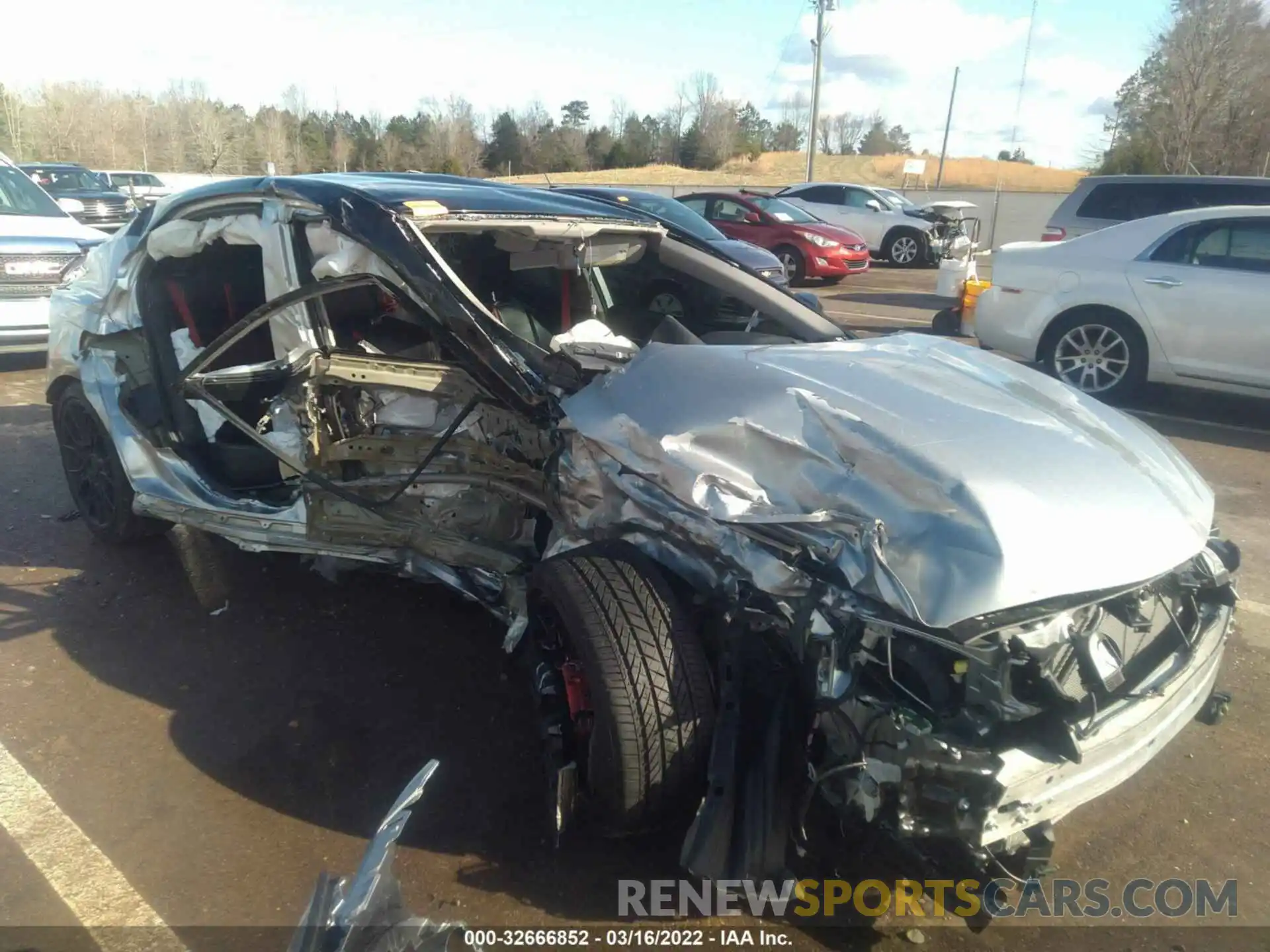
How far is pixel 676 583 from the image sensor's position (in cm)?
274

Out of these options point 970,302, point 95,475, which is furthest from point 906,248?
point 95,475

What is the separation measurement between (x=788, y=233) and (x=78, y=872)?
14.8 metres

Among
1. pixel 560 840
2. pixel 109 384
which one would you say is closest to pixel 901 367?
pixel 560 840

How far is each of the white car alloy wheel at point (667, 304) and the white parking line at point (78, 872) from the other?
10.2 feet

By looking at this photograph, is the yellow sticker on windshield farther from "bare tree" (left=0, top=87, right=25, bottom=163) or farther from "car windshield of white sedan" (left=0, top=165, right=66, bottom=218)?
"bare tree" (left=0, top=87, right=25, bottom=163)

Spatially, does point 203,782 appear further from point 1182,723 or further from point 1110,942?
point 1182,723

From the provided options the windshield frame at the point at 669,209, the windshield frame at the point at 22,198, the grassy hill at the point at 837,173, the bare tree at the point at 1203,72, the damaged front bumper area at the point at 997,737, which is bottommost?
the grassy hill at the point at 837,173

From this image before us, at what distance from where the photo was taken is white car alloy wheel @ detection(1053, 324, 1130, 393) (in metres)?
7.54

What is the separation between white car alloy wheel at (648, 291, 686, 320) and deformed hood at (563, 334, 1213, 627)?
1413 mm

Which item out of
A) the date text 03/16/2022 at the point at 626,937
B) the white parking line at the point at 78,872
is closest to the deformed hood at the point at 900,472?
the date text 03/16/2022 at the point at 626,937

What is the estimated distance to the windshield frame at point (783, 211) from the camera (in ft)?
53.0

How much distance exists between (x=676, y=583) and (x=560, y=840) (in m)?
0.80

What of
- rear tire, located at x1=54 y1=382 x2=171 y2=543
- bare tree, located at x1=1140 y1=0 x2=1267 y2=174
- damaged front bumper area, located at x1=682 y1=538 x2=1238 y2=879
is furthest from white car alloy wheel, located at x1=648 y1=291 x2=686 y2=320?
bare tree, located at x1=1140 y1=0 x2=1267 y2=174

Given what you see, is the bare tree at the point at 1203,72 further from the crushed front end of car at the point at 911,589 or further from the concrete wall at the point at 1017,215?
the crushed front end of car at the point at 911,589
